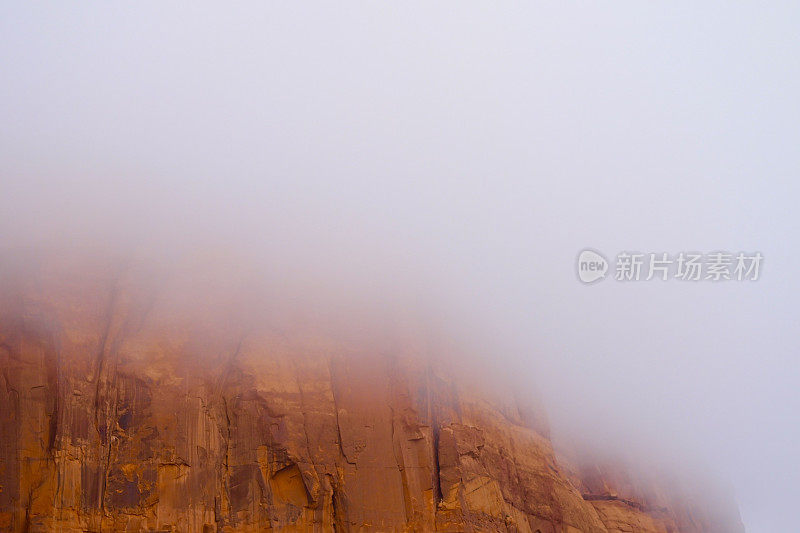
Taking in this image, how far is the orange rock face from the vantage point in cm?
1891

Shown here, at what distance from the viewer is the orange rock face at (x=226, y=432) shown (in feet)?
62.0

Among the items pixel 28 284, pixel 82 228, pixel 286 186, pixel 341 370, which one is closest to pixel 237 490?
pixel 341 370

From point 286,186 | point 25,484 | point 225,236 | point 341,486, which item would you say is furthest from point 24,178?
point 341,486

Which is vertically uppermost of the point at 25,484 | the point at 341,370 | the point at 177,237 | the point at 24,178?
the point at 24,178

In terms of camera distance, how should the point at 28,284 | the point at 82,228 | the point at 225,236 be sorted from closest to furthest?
1. the point at 28,284
2. the point at 82,228
3. the point at 225,236

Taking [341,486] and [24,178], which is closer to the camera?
[341,486]

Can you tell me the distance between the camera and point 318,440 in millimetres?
20422

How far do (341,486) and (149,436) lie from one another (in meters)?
6.33

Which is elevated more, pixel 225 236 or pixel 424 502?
pixel 225 236

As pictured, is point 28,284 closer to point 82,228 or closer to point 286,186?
point 82,228

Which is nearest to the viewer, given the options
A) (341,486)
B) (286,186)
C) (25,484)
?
(25,484)

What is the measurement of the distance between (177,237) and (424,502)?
14.6m

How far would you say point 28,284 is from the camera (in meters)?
21.7

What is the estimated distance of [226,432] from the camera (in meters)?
20.1
